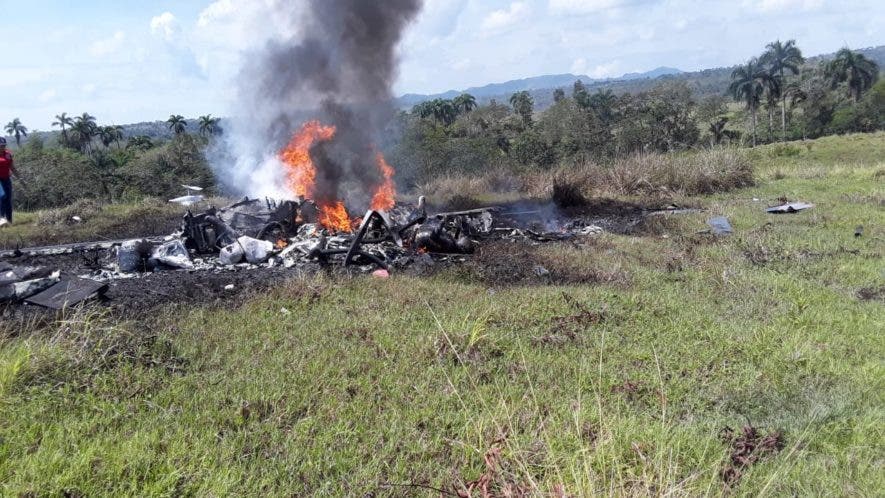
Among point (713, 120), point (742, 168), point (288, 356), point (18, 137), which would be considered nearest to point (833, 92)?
point (713, 120)

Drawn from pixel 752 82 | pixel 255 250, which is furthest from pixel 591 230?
pixel 752 82

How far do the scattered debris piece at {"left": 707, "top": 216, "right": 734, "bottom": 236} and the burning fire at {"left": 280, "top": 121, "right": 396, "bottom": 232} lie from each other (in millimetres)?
6367

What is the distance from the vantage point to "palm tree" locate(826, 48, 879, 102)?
6361cm

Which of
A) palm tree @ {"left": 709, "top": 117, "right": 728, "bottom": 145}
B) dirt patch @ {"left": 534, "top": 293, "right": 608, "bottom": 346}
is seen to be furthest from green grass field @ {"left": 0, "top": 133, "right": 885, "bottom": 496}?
palm tree @ {"left": 709, "top": 117, "right": 728, "bottom": 145}

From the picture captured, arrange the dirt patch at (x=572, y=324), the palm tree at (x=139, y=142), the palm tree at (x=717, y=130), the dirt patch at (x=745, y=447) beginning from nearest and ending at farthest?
the dirt patch at (x=745, y=447) < the dirt patch at (x=572, y=324) < the palm tree at (x=717, y=130) < the palm tree at (x=139, y=142)

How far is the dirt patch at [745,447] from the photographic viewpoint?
3.18 metres

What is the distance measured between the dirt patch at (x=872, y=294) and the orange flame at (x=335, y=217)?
7.68 metres

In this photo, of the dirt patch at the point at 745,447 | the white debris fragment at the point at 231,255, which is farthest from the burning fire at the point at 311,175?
the dirt patch at the point at 745,447

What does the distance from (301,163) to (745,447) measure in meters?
10.6

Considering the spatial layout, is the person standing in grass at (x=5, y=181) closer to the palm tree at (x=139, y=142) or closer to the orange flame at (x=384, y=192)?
the orange flame at (x=384, y=192)

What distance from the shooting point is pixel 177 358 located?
4.43 m

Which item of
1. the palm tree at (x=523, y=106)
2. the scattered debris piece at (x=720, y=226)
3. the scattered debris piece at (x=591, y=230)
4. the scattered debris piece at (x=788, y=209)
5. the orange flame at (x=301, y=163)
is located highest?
the palm tree at (x=523, y=106)

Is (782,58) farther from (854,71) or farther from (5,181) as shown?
(5,181)

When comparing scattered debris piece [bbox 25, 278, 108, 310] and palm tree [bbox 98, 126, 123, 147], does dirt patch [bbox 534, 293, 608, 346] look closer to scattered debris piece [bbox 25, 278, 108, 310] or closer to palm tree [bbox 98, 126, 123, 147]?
scattered debris piece [bbox 25, 278, 108, 310]
